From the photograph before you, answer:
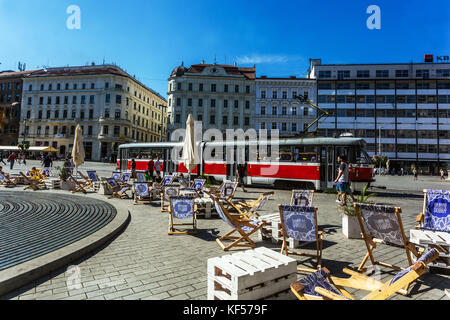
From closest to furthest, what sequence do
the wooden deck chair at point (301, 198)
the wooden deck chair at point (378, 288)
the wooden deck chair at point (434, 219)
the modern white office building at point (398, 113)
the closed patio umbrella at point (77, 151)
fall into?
the wooden deck chair at point (378, 288), the wooden deck chair at point (434, 219), the wooden deck chair at point (301, 198), the closed patio umbrella at point (77, 151), the modern white office building at point (398, 113)

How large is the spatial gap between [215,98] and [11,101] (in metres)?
50.1

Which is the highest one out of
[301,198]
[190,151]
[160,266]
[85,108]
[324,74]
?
[324,74]

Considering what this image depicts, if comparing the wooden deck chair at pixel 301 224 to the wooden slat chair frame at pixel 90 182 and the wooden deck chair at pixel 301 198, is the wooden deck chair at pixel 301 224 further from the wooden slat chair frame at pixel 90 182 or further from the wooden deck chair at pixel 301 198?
the wooden slat chair frame at pixel 90 182

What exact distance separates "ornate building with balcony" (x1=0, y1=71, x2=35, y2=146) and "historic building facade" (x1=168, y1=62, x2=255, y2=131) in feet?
129

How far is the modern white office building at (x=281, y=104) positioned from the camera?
1876 inches

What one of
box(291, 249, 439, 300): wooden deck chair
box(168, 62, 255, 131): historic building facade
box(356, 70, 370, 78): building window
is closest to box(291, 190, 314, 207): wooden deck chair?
box(291, 249, 439, 300): wooden deck chair

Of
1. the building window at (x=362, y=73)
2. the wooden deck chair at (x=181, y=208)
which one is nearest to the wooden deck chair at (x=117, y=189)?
the wooden deck chair at (x=181, y=208)

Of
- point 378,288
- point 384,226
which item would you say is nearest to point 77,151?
point 384,226

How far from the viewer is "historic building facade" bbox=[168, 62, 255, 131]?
159 ft

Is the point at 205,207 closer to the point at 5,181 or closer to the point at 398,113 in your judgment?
the point at 5,181

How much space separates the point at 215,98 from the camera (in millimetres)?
48750

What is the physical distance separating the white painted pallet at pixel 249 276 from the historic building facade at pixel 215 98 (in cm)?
4625

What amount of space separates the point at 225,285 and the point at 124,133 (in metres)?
54.6

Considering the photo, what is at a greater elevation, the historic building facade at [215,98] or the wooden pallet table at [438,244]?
the historic building facade at [215,98]
